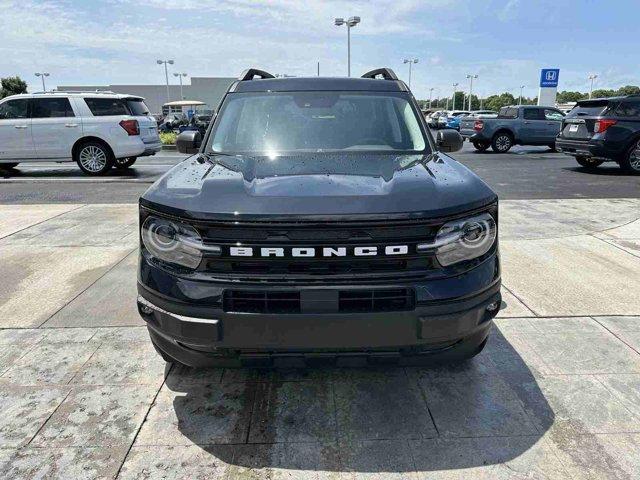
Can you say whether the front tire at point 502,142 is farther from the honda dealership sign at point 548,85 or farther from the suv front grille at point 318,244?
the suv front grille at point 318,244

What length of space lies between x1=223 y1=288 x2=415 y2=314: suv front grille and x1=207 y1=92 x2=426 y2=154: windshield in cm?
132

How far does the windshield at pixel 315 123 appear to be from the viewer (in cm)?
338

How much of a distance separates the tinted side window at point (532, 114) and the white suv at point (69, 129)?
12948 millimetres

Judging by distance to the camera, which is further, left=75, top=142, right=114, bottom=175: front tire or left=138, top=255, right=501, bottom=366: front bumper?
left=75, top=142, right=114, bottom=175: front tire

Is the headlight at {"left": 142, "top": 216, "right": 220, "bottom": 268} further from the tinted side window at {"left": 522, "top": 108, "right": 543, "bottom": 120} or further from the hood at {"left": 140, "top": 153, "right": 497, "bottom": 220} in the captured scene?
the tinted side window at {"left": 522, "top": 108, "right": 543, "bottom": 120}

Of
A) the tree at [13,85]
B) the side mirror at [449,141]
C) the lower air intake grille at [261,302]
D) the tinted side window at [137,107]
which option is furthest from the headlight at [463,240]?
the tree at [13,85]

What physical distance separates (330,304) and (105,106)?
11061 mm

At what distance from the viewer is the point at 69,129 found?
1138 centimetres

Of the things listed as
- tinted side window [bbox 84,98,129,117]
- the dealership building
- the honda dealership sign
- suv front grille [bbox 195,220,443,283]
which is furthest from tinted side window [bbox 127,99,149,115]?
the dealership building

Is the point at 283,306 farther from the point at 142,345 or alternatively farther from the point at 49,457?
the point at 142,345

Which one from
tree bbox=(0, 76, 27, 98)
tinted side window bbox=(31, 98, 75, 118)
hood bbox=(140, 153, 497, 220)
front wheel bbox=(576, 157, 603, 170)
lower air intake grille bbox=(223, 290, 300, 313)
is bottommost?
front wheel bbox=(576, 157, 603, 170)

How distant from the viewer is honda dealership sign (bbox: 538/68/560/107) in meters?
27.7

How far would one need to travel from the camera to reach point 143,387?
2.90 metres

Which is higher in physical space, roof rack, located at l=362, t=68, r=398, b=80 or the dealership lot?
roof rack, located at l=362, t=68, r=398, b=80
